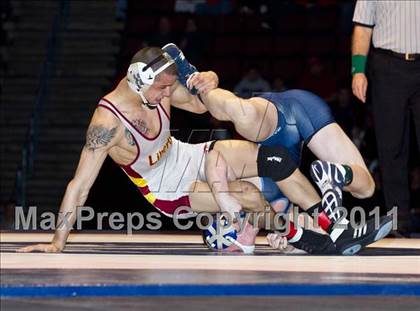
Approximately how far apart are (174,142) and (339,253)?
139cm

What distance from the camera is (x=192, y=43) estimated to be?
12562mm

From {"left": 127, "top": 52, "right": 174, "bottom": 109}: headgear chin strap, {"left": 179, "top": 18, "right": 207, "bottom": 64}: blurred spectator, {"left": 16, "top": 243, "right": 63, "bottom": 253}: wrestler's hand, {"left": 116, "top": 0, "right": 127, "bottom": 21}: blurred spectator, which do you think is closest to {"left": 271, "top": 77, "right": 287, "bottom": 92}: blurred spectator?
{"left": 179, "top": 18, "right": 207, "bottom": 64}: blurred spectator

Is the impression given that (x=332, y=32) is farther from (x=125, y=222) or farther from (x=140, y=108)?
(x=140, y=108)

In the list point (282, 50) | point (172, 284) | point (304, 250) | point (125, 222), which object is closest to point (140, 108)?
point (304, 250)

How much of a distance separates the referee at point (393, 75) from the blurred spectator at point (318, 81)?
4530 mm

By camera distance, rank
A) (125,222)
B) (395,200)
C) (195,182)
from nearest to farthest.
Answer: (195,182) < (395,200) < (125,222)

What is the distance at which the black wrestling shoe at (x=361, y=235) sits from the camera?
5262 millimetres

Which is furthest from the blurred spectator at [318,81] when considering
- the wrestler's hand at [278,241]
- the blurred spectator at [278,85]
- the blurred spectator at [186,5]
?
the wrestler's hand at [278,241]

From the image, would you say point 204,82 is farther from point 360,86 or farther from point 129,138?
point 360,86

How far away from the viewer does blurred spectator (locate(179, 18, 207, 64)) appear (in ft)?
40.8

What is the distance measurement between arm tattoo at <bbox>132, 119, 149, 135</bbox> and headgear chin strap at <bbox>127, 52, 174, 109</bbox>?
0.17 metres

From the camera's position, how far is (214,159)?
226 inches

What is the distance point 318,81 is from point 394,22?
4.87 meters

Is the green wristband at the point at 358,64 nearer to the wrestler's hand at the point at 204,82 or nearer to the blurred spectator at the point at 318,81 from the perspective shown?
the wrestler's hand at the point at 204,82
